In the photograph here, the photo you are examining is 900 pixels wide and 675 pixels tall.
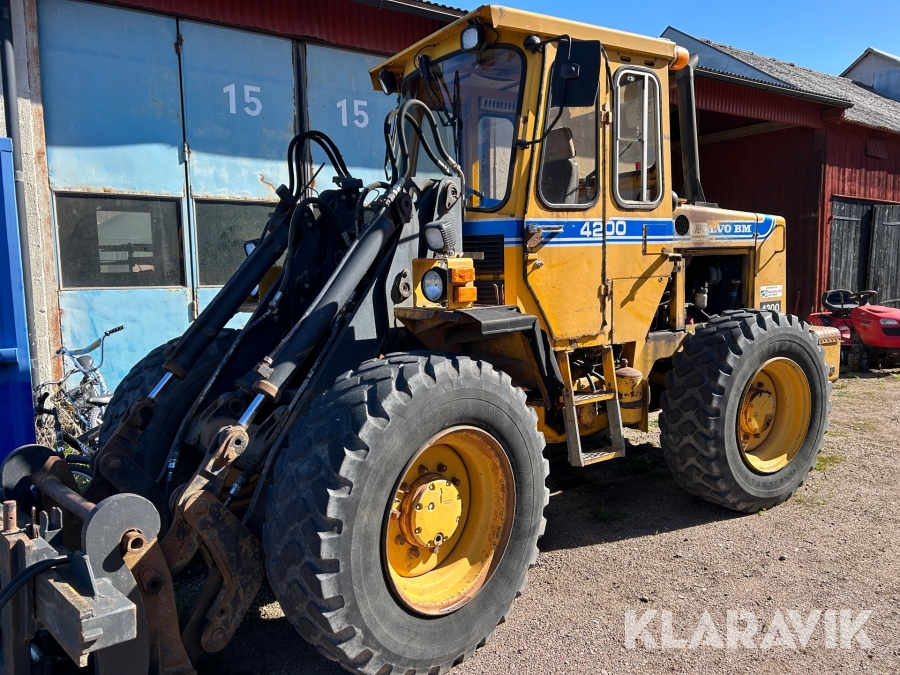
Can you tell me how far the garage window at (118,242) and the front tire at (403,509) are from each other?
5462mm

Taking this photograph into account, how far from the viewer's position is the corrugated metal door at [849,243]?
14758mm

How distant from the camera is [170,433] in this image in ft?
12.9

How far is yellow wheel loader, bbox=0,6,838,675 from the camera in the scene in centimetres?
273

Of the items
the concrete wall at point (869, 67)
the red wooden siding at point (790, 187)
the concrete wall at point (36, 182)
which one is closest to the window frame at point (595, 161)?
the concrete wall at point (36, 182)

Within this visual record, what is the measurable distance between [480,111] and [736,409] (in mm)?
2565

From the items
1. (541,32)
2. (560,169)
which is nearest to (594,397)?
(560,169)

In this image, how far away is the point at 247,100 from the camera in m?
8.22

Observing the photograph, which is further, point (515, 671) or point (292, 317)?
point (292, 317)

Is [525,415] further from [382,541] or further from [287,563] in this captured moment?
[287,563]

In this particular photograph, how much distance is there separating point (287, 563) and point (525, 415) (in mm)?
1355

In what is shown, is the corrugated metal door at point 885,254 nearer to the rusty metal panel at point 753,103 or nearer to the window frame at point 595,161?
the rusty metal panel at point 753,103

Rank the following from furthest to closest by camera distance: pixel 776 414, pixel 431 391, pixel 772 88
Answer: pixel 772 88 < pixel 776 414 < pixel 431 391

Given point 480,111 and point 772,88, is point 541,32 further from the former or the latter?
point 772,88

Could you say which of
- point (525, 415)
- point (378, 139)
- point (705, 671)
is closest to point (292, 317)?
point (525, 415)
